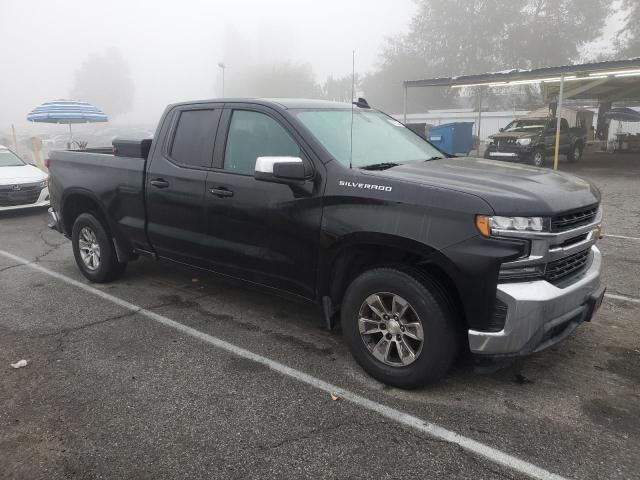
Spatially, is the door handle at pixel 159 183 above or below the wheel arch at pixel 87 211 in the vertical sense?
above

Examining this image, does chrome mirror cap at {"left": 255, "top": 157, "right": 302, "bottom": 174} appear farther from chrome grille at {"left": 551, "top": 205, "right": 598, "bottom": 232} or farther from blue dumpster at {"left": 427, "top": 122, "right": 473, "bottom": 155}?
blue dumpster at {"left": 427, "top": 122, "right": 473, "bottom": 155}

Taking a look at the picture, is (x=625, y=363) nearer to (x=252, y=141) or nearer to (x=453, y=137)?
(x=252, y=141)

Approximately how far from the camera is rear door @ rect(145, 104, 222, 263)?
4.40m

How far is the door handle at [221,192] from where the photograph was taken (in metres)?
4.12

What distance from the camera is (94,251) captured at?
5645 millimetres

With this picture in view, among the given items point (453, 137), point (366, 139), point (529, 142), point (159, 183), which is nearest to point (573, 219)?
point (366, 139)

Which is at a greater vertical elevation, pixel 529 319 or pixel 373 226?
pixel 373 226

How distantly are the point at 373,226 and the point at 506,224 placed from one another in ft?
2.59

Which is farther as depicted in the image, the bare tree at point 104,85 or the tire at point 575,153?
the bare tree at point 104,85

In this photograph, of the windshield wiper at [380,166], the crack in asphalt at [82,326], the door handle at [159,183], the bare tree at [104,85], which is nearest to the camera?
the windshield wiper at [380,166]

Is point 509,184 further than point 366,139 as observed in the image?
No

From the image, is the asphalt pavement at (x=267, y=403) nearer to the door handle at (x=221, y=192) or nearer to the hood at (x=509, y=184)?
the door handle at (x=221, y=192)

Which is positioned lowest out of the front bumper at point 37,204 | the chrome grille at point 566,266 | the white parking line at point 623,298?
the white parking line at point 623,298

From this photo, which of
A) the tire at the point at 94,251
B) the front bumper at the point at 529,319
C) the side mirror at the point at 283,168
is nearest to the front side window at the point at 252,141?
the side mirror at the point at 283,168
